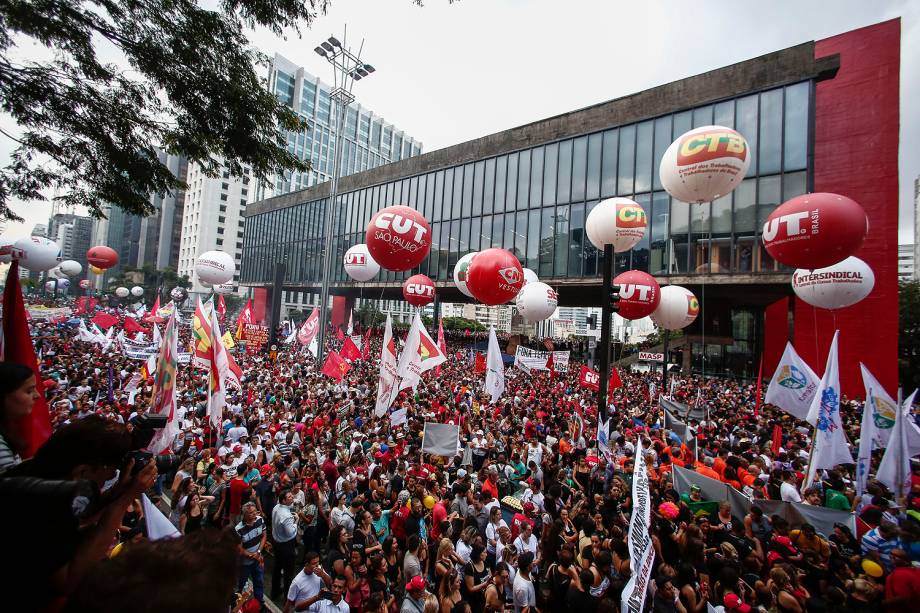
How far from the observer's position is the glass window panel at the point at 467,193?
30422mm

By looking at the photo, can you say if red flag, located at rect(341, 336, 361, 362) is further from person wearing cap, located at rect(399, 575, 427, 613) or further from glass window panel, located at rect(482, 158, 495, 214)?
glass window panel, located at rect(482, 158, 495, 214)

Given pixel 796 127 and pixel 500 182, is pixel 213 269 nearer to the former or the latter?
pixel 500 182

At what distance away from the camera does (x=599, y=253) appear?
76.2 feet

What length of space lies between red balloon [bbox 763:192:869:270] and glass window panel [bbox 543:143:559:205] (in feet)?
62.2

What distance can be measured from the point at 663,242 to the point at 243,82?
20.7m

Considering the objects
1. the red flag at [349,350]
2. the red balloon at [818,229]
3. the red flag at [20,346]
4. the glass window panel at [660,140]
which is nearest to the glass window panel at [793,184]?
the glass window panel at [660,140]

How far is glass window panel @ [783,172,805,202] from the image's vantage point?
1853cm

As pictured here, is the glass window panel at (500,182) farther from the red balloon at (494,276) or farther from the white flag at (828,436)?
the white flag at (828,436)

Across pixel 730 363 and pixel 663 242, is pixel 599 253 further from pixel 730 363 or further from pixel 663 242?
pixel 730 363

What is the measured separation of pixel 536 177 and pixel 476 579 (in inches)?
996

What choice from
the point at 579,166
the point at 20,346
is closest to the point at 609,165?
the point at 579,166

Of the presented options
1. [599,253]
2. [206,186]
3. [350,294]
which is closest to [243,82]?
[599,253]

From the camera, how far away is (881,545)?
17.3 ft

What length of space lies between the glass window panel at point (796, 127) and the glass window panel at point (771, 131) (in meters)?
0.25
